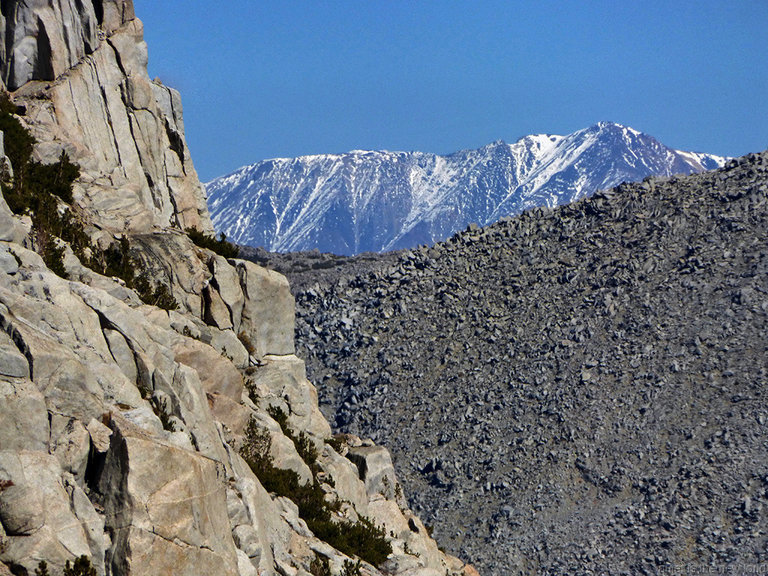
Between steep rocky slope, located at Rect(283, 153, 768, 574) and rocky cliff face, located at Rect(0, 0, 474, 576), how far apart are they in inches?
1269

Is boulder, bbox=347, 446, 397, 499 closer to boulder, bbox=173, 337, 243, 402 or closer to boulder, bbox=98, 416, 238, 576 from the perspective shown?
boulder, bbox=173, 337, 243, 402

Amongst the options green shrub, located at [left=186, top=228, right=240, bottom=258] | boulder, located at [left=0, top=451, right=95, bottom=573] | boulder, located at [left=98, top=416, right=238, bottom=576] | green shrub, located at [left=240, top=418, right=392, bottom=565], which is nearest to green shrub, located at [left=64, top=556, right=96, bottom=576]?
boulder, located at [left=0, top=451, right=95, bottom=573]

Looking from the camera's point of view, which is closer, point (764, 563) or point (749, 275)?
point (764, 563)

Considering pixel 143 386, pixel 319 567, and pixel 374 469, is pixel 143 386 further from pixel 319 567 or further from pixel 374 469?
pixel 374 469

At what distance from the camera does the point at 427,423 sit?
2936 inches

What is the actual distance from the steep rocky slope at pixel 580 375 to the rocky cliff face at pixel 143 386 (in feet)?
106

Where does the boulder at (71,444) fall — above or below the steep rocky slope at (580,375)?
below

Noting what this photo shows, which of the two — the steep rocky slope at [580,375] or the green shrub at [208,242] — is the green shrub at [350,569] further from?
the steep rocky slope at [580,375]

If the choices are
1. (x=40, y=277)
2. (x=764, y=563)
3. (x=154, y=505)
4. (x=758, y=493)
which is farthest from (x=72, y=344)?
(x=758, y=493)

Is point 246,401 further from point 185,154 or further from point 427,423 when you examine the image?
point 427,423

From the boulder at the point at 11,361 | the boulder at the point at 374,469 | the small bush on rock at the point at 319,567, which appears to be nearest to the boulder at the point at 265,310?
the boulder at the point at 374,469

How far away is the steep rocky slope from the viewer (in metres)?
62.7

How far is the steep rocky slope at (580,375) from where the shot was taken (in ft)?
206

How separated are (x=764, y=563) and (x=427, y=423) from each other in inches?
999
